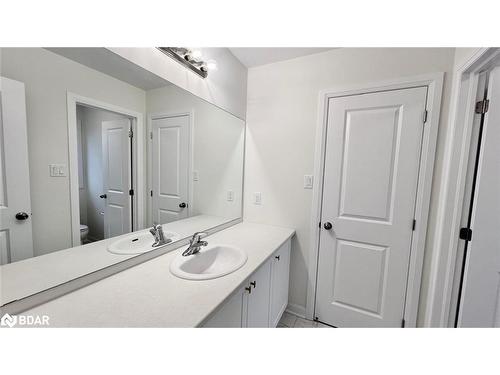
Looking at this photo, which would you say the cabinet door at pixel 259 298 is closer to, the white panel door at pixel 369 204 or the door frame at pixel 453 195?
the white panel door at pixel 369 204

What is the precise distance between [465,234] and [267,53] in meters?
1.87

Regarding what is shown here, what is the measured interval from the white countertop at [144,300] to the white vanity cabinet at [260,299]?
0.06 metres

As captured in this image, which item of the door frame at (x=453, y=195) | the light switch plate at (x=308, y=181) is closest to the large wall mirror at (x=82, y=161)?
the light switch plate at (x=308, y=181)

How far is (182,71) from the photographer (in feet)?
3.89

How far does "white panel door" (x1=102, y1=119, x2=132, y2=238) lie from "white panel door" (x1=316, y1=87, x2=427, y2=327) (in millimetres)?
1400

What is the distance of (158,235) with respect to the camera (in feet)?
3.79

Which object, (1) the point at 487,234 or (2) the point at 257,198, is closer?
(1) the point at 487,234

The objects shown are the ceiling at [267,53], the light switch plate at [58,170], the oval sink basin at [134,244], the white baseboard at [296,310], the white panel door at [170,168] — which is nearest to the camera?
the light switch plate at [58,170]

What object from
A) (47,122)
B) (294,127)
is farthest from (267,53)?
(47,122)

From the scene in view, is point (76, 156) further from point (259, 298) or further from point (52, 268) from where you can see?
point (259, 298)

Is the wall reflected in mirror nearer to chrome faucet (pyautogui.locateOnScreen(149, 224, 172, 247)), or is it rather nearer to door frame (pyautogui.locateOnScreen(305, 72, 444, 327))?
chrome faucet (pyautogui.locateOnScreen(149, 224, 172, 247))

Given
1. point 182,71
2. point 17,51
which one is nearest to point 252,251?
point 182,71

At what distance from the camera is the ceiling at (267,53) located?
1.51 m
